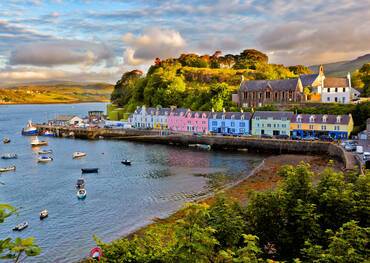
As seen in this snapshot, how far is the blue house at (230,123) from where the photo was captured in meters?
73.2

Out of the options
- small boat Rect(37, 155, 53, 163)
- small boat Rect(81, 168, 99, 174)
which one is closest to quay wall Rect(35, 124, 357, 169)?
small boat Rect(37, 155, 53, 163)

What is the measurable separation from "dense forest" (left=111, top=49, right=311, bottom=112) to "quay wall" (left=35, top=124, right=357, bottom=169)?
57.4ft

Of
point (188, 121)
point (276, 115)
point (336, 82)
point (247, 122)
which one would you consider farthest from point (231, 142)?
point (336, 82)

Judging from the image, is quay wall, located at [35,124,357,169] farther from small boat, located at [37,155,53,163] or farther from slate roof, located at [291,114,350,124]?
small boat, located at [37,155,53,163]

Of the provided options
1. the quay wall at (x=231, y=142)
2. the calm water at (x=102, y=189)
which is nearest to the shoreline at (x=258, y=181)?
the calm water at (x=102, y=189)

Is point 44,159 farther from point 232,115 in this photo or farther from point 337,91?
point 337,91

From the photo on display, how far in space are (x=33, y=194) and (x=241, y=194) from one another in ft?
72.8

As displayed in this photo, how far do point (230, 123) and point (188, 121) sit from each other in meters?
10.5

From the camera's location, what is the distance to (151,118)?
8869 cm

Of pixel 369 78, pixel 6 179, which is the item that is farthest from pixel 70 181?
pixel 369 78

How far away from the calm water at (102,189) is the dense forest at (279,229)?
1275 cm

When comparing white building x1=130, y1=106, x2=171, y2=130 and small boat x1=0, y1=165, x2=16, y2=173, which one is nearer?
small boat x1=0, y1=165, x2=16, y2=173

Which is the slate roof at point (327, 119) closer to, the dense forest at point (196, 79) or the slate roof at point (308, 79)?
the dense forest at point (196, 79)

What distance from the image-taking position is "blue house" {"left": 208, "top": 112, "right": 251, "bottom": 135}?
73.2 metres
